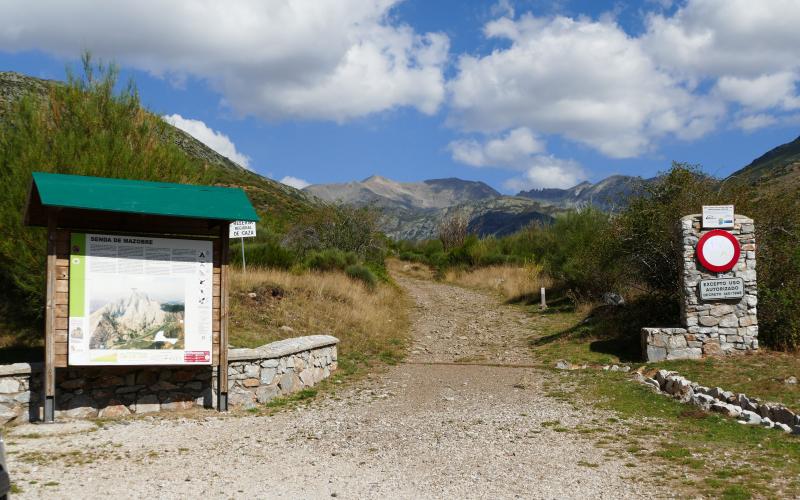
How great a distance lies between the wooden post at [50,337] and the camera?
887 centimetres

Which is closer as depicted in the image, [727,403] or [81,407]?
[81,407]

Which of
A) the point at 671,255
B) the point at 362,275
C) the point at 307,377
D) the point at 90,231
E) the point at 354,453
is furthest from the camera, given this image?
the point at 362,275

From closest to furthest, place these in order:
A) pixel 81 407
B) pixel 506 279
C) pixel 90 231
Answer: pixel 90 231, pixel 81 407, pixel 506 279

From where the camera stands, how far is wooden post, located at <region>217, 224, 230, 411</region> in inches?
389

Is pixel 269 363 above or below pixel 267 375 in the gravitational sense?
above

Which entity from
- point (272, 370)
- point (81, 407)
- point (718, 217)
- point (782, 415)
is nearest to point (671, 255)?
Answer: point (718, 217)

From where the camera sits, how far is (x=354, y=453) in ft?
25.4

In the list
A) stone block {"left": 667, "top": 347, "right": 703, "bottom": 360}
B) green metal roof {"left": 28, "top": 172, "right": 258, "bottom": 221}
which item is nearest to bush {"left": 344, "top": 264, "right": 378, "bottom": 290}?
stone block {"left": 667, "top": 347, "right": 703, "bottom": 360}

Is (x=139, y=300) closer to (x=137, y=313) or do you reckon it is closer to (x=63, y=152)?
(x=137, y=313)

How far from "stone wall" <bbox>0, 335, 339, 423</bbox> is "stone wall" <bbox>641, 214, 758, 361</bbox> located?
7734mm

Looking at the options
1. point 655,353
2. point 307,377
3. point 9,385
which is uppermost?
point 9,385

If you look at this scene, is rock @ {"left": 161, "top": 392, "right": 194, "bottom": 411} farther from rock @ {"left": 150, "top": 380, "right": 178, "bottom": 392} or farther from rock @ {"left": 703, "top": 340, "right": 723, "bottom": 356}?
rock @ {"left": 703, "top": 340, "right": 723, "bottom": 356}

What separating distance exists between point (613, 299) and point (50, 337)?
15.7 m

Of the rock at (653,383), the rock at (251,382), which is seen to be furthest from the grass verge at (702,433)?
A: the rock at (251,382)
